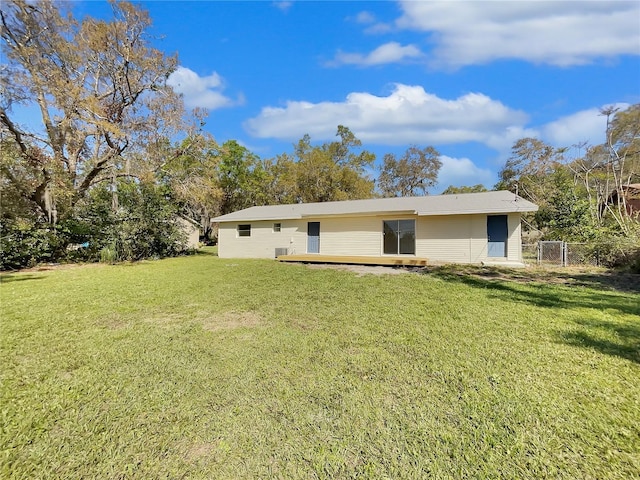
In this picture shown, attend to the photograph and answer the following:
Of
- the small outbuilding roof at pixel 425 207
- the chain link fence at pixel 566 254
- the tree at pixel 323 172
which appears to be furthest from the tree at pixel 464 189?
the chain link fence at pixel 566 254

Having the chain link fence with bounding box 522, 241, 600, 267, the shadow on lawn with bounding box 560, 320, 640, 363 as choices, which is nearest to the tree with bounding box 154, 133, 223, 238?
the chain link fence with bounding box 522, 241, 600, 267

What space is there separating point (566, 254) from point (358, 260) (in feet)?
25.1

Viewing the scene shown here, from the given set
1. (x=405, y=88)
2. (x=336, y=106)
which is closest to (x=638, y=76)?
(x=405, y=88)

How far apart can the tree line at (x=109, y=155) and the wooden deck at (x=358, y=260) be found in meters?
5.69

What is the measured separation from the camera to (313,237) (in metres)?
14.8

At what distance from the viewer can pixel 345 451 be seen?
2.04 m

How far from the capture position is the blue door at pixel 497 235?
11328 millimetres

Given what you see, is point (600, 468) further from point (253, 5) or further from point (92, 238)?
point (92, 238)

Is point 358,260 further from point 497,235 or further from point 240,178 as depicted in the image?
Answer: point 240,178

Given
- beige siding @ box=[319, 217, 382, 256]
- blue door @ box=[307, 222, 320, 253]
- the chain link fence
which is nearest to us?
the chain link fence

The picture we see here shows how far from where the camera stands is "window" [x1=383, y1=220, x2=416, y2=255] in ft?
41.8

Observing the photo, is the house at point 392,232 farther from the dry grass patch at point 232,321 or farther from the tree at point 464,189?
the tree at point 464,189

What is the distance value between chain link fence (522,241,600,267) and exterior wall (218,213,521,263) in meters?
1.43

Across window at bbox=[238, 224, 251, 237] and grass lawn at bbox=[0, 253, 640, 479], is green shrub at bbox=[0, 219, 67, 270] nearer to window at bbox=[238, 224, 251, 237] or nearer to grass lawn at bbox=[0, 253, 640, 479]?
window at bbox=[238, 224, 251, 237]
